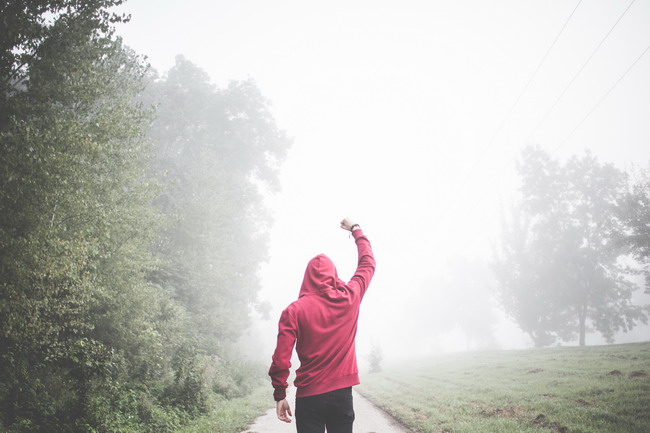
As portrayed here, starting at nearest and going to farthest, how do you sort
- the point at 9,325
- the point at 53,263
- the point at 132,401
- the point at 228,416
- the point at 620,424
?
the point at 620,424, the point at 9,325, the point at 53,263, the point at 132,401, the point at 228,416

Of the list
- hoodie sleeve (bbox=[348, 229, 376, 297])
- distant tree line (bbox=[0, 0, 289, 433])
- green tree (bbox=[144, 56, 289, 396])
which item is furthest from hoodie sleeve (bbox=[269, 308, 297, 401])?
green tree (bbox=[144, 56, 289, 396])

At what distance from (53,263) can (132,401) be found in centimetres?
396

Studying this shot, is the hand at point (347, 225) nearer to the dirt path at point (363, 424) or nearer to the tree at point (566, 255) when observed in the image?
Result: the dirt path at point (363, 424)

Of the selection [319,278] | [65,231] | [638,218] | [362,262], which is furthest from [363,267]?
[638,218]

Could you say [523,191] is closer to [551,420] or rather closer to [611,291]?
[611,291]

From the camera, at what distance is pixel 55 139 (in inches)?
309

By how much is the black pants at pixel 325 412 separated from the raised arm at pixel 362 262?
105 centimetres

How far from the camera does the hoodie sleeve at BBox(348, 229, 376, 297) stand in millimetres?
3439

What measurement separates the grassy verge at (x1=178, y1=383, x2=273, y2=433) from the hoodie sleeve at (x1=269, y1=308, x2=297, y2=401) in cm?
634

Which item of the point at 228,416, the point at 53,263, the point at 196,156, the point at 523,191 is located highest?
the point at 196,156

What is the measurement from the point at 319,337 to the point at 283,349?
0.36 meters

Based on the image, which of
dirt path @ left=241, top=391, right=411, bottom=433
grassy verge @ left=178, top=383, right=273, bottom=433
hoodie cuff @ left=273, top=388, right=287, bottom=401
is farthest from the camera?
dirt path @ left=241, top=391, right=411, bottom=433

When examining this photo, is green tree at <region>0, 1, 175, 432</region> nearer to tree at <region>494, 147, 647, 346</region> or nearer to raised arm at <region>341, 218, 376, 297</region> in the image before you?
raised arm at <region>341, 218, 376, 297</region>

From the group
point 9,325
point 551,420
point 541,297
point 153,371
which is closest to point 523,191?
point 541,297
